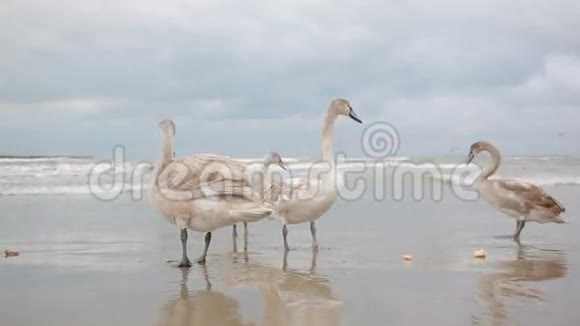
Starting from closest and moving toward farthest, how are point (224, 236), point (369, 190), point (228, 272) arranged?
point (228, 272) < point (224, 236) < point (369, 190)

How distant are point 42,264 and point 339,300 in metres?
3.72

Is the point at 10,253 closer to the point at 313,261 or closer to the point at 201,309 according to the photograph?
the point at 313,261

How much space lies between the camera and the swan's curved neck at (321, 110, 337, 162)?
947cm

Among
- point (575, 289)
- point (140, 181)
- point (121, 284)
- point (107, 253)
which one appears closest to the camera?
point (575, 289)

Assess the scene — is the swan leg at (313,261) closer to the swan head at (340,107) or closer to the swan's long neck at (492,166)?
the swan head at (340,107)

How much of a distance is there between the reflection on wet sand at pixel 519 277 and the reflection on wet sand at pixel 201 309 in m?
1.91

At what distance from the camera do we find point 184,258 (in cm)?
741

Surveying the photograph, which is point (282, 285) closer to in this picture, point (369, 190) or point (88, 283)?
point (88, 283)

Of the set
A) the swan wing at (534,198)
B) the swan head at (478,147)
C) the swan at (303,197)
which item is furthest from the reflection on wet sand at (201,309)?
the swan head at (478,147)

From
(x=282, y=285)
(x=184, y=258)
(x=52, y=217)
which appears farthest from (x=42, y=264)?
(x=52, y=217)

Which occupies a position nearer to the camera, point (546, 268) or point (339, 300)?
point (339, 300)

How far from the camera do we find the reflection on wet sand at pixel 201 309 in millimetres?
4941

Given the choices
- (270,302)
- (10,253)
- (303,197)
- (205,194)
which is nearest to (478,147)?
(303,197)

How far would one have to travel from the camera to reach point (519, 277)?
6.64 meters
